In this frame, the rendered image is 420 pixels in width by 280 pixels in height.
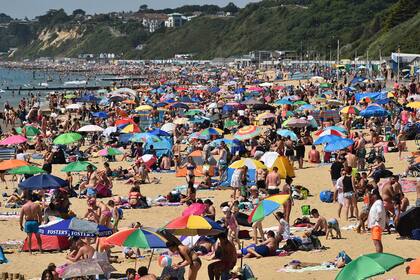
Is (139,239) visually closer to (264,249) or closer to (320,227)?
(264,249)

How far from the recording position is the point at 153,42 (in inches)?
7249

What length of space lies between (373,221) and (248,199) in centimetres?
443

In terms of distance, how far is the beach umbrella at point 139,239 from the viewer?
977 centimetres

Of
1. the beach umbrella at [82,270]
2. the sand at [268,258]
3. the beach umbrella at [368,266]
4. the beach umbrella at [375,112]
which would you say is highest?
the beach umbrella at [368,266]

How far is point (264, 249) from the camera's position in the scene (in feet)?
39.0

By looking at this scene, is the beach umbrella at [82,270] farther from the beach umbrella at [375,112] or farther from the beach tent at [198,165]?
the beach umbrella at [375,112]

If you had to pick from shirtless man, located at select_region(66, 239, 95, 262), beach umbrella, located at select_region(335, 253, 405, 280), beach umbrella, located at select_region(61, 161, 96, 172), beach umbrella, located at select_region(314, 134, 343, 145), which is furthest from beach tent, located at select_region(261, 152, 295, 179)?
beach umbrella, located at select_region(335, 253, 405, 280)

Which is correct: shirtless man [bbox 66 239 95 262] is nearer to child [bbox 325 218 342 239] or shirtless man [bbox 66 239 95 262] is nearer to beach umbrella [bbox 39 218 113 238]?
beach umbrella [bbox 39 218 113 238]

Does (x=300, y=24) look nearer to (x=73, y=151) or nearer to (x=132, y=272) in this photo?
(x=73, y=151)

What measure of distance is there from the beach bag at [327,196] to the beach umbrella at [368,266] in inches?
333

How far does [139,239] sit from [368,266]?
3331mm

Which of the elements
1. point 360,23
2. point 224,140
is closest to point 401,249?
point 224,140

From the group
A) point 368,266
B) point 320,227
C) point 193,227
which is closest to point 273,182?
point 320,227

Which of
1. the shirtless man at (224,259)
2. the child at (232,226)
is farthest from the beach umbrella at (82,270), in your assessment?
the child at (232,226)
